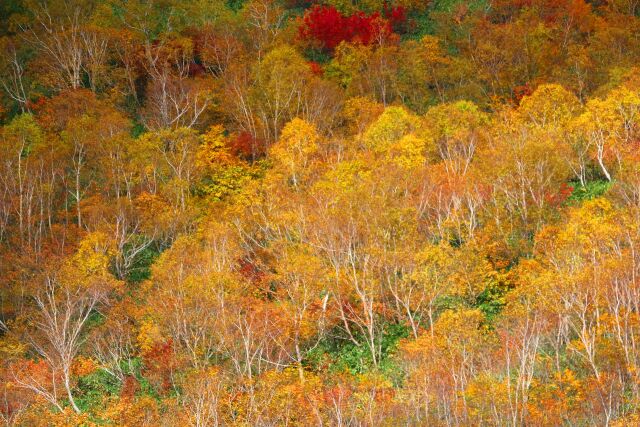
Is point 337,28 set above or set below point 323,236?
above

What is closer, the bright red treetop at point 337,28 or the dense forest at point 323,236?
the dense forest at point 323,236

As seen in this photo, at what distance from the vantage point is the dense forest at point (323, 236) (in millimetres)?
38969

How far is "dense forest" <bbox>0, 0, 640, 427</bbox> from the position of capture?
3897 centimetres

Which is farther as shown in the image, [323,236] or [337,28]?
[337,28]

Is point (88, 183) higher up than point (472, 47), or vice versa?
point (472, 47)

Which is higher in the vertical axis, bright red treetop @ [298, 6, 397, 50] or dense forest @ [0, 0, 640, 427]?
bright red treetop @ [298, 6, 397, 50]

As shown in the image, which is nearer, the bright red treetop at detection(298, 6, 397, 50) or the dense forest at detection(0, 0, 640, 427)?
the dense forest at detection(0, 0, 640, 427)

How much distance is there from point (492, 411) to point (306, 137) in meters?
36.3

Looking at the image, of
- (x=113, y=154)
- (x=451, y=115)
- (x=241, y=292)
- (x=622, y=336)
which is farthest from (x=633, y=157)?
(x=113, y=154)

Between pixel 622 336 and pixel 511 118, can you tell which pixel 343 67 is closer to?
pixel 511 118

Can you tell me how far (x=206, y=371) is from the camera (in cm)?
4578

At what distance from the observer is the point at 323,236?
168ft

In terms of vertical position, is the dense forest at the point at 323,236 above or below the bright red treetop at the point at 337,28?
below

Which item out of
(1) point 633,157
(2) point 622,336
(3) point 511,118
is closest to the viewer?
(2) point 622,336
